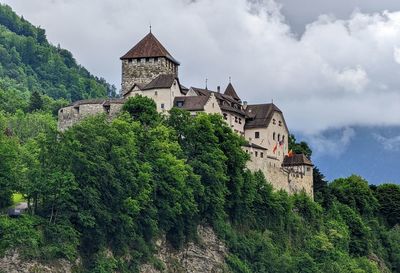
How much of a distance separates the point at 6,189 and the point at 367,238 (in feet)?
176

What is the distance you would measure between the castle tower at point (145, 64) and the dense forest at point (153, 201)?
10.5 metres

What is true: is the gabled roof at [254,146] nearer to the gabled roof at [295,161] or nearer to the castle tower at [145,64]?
the gabled roof at [295,161]

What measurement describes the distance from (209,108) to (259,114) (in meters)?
10.8

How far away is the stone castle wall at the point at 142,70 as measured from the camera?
9594 centimetres

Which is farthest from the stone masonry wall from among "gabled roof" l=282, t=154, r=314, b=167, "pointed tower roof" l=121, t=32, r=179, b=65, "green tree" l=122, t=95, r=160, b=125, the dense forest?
"gabled roof" l=282, t=154, r=314, b=167

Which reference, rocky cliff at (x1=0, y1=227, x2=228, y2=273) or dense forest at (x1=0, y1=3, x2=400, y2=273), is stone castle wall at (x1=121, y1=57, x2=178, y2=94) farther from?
rocky cliff at (x1=0, y1=227, x2=228, y2=273)

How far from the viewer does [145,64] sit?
96.6m

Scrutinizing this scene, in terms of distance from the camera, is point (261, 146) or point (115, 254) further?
point (261, 146)

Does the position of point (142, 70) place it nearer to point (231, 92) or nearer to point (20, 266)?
Result: point (231, 92)

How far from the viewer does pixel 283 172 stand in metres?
99.7

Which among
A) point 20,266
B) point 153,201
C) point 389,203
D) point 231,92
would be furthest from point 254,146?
point 20,266

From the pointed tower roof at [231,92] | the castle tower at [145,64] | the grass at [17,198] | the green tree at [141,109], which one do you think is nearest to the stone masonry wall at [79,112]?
the green tree at [141,109]

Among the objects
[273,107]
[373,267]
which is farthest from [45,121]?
[373,267]

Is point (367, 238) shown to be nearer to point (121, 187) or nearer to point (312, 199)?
point (312, 199)
